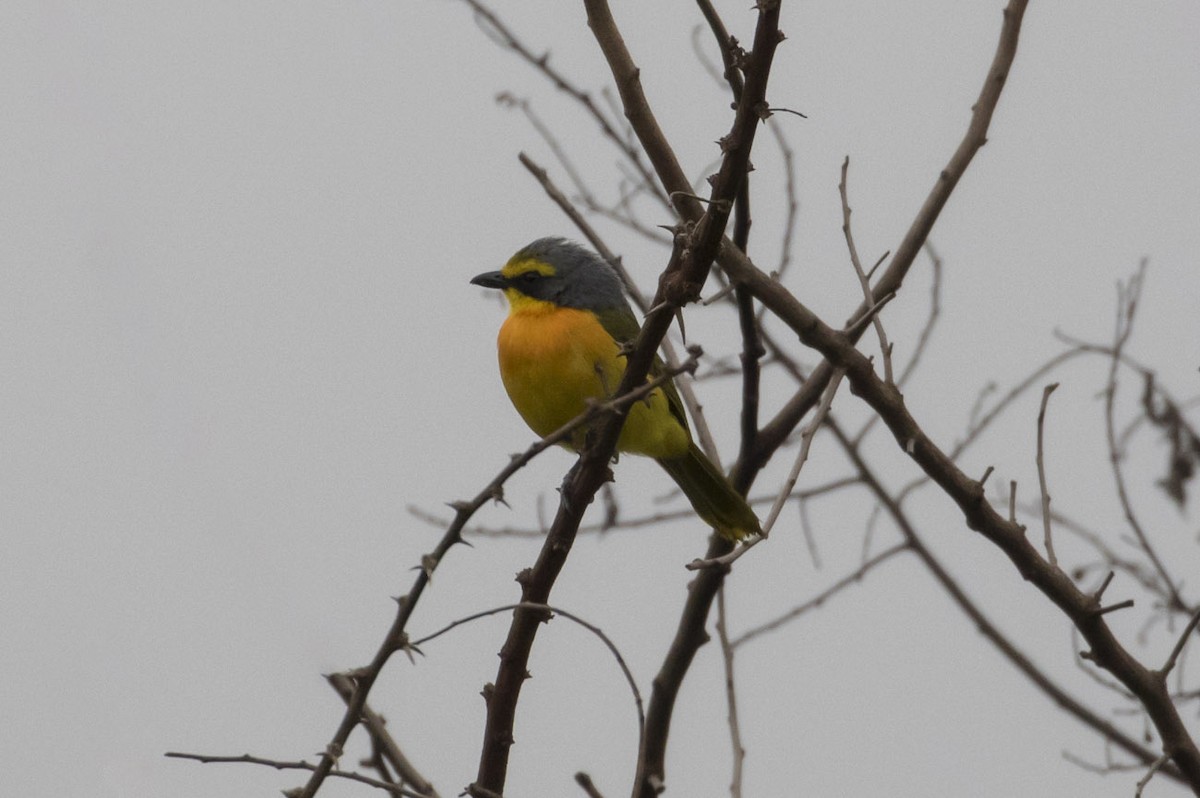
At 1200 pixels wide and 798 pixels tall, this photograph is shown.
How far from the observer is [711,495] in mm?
5445

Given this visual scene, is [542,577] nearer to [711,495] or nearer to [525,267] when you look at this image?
[711,495]

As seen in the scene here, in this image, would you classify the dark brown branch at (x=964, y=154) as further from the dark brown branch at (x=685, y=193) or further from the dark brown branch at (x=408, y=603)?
the dark brown branch at (x=408, y=603)

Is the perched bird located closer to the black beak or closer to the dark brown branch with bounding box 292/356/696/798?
the black beak

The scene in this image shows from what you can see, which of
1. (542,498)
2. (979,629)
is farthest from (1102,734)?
(542,498)

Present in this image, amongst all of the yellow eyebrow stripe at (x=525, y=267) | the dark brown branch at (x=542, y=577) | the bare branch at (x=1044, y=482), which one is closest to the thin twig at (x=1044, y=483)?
the bare branch at (x=1044, y=482)

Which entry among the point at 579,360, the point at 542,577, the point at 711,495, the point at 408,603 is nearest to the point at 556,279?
the point at 579,360

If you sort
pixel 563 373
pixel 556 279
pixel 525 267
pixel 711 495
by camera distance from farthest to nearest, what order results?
pixel 525 267, pixel 556 279, pixel 711 495, pixel 563 373

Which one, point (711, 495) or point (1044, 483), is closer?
A: point (1044, 483)

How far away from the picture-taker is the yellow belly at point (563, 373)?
5.01 meters

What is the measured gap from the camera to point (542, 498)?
5.25m

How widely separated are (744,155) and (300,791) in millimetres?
1293

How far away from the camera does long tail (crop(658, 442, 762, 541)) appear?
5172 mm

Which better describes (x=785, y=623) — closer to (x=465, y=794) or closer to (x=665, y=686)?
(x=665, y=686)

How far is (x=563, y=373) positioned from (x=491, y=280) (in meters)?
0.88
